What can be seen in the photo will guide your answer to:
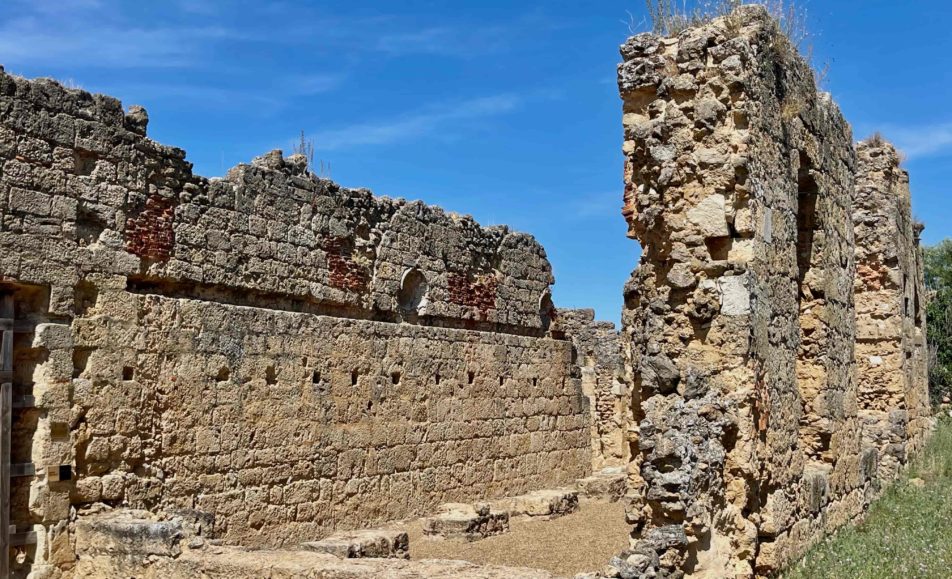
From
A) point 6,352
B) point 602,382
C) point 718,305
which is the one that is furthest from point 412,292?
point 602,382

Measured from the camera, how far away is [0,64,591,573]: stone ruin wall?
319 inches

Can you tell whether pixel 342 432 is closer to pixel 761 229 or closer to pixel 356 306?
pixel 356 306

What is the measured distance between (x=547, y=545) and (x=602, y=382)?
26.7ft

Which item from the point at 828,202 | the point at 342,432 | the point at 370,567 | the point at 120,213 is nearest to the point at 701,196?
the point at 828,202

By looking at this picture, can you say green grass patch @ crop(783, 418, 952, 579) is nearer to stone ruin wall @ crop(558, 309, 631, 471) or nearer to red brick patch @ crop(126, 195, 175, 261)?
red brick patch @ crop(126, 195, 175, 261)

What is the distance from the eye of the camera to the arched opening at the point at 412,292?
12320 mm

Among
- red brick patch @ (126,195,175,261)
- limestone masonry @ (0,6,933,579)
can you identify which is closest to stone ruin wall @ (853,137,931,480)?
limestone masonry @ (0,6,933,579)

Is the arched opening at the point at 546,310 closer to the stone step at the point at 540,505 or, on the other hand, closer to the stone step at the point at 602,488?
the stone step at the point at 602,488

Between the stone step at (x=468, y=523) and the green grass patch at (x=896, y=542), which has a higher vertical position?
the green grass patch at (x=896, y=542)

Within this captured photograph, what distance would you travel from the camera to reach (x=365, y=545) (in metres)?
9.11

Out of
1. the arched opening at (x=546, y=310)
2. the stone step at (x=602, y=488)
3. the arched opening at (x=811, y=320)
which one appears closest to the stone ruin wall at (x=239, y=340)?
the stone step at (x=602, y=488)

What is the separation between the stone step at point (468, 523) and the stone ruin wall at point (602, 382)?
4541 millimetres

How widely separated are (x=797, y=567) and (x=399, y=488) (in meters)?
5.98

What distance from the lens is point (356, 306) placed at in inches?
452
